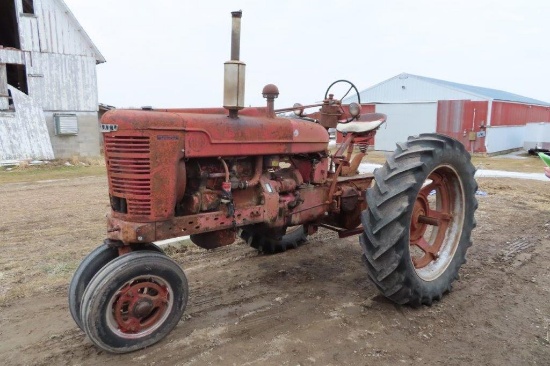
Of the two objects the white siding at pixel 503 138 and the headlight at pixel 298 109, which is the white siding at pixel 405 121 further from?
the headlight at pixel 298 109

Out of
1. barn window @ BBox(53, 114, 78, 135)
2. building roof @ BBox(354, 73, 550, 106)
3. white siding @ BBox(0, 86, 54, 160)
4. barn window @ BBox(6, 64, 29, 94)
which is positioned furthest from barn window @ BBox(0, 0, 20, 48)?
building roof @ BBox(354, 73, 550, 106)

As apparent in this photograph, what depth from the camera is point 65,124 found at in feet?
52.2

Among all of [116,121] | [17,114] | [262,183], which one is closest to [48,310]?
[116,121]

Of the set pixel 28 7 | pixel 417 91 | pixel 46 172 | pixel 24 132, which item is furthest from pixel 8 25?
pixel 417 91

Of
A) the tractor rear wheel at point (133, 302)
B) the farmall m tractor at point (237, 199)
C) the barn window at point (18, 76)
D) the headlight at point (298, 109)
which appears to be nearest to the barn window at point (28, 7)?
the barn window at point (18, 76)

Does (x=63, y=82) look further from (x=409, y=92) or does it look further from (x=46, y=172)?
(x=409, y=92)

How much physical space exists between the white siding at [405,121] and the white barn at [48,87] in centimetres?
1306

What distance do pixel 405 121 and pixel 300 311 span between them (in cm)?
1927

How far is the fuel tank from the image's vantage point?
9.10ft

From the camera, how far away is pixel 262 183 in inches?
135

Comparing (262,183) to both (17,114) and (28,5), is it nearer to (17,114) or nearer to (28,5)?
(17,114)

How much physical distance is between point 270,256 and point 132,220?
218cm

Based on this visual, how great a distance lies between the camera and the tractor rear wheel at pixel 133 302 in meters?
2.63

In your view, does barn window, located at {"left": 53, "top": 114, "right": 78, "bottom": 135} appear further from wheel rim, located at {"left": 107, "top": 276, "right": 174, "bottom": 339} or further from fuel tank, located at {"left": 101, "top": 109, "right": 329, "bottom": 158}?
wheel rim, located at {"left": 107, "top": 276, "right": 174, "bottom": 339}
